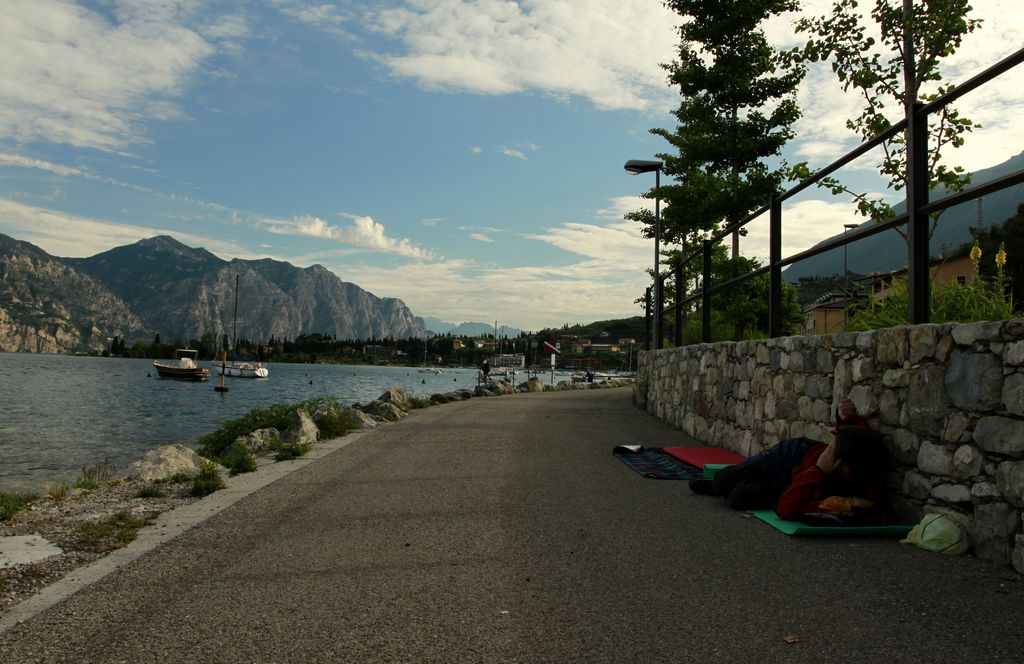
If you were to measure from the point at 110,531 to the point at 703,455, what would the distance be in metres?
6.47

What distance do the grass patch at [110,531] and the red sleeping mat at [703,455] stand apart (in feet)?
18.6

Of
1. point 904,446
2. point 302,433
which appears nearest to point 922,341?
point 904,446

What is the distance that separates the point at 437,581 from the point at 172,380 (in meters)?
78.7

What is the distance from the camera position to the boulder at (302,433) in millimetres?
11092

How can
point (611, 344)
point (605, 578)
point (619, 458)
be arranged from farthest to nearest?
point (611, 344) < point (619, 458) < point (605, 578)

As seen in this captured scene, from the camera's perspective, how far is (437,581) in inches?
149

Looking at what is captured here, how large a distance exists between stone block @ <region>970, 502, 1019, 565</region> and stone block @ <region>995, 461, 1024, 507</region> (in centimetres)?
7

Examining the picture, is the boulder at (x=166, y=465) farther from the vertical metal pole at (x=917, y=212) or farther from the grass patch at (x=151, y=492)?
the vertical metal pole at (x=917, y=212)

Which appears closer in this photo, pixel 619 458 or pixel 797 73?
pixel 619 458

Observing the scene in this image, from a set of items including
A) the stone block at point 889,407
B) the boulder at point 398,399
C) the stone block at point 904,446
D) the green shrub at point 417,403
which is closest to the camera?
the stone block at point 904,446

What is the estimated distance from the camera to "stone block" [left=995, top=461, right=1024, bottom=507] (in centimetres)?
388

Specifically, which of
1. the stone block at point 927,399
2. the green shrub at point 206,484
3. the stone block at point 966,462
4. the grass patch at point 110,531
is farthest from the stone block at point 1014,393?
the green shrub at point 206,484

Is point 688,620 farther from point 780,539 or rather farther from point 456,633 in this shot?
point 780,539

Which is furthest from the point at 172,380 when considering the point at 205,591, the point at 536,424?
the point at 205,591
